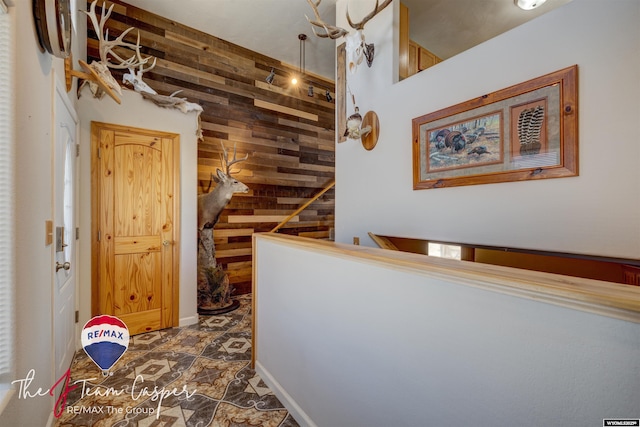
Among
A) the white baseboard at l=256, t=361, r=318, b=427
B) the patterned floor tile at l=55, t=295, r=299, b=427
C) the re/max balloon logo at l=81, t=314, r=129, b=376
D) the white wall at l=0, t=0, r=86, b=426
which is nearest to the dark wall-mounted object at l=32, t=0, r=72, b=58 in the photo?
the white wall at l=0, t=0, r=86, b=426

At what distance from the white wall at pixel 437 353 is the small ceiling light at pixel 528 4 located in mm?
3740

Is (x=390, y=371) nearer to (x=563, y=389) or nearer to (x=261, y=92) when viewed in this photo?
(x=563, y=389)

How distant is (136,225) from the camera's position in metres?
2.90

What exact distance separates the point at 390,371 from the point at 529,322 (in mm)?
599

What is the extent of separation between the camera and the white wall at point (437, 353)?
2.11 feet

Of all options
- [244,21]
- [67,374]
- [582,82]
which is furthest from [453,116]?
[67,374]

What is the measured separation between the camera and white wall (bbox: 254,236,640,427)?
0.64 metres

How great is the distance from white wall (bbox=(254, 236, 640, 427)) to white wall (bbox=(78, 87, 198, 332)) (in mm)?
1875

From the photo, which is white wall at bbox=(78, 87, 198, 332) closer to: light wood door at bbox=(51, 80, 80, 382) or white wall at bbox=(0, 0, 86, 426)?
light wood door at bbox=(51, 80, 80, 382)

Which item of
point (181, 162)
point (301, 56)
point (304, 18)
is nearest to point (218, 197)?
point (181, 162)

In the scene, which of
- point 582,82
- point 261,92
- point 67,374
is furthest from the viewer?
point 261,92

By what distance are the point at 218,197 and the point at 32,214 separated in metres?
2.12

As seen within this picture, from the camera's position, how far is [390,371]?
1130 mm

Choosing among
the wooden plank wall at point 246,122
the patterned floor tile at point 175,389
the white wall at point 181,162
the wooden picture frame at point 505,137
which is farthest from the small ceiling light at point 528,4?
the patterned floor tile at point 175,389
